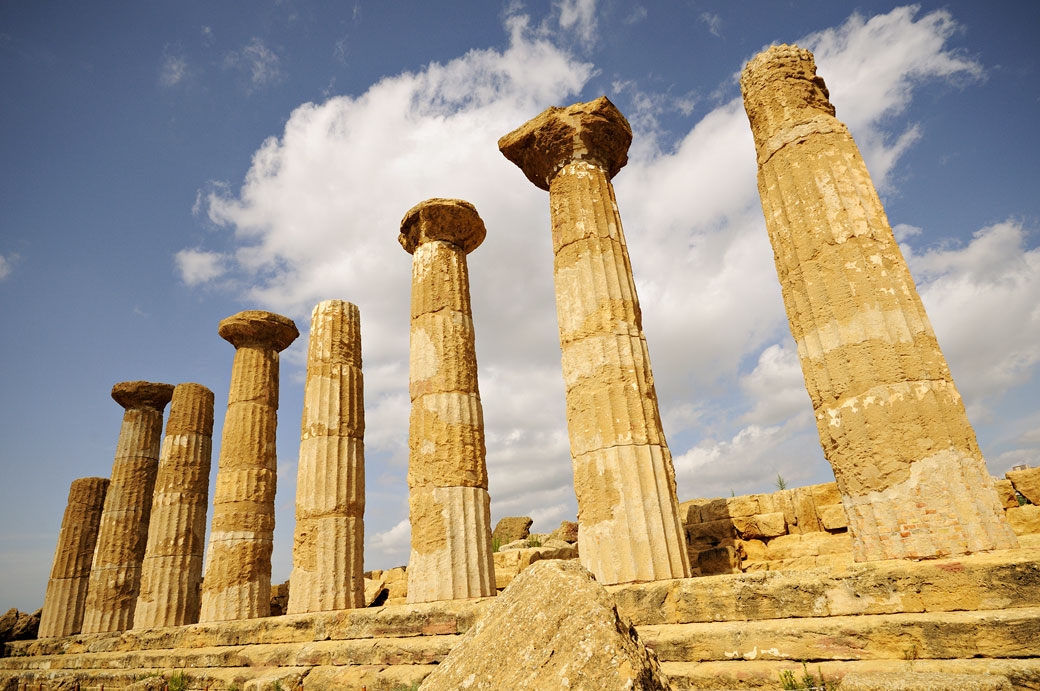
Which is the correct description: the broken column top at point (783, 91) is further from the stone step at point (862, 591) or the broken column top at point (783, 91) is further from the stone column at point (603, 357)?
the stone step at point (862, 591)

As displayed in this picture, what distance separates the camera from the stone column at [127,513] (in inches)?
590

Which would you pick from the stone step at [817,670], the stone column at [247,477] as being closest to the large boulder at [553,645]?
the stone step at [817,670]

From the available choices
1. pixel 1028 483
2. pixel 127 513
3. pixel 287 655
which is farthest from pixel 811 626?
pixel 127 513

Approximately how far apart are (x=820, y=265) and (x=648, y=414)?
2624mm

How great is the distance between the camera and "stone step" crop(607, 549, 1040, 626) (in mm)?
4016

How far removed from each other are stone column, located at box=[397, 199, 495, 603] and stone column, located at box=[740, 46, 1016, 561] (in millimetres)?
5198

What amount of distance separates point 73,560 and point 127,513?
317 cm

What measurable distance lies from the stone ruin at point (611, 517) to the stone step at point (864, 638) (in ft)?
0.05

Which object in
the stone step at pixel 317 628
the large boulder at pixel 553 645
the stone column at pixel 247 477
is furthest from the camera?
the stone column at pixel 247 477

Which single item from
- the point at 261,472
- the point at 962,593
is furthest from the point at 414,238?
the point at 962,593

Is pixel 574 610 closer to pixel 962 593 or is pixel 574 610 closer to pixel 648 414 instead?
pixel 962 593

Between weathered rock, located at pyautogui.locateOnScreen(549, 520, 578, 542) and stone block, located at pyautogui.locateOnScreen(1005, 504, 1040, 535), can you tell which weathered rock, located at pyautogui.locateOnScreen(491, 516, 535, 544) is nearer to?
weathered rock, located at pyautogui.locateOnScreen(549, 520, 578, 542)

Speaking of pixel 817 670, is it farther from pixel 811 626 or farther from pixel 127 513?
pixel 127 513

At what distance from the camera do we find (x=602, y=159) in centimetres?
914
